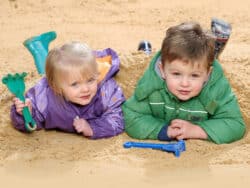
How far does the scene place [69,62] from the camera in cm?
276

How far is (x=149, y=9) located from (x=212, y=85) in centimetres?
238

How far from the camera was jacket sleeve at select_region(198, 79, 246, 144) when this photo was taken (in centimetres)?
282

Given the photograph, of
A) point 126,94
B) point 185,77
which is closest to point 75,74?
point 185,77

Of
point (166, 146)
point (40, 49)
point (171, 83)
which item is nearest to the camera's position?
point (166, 146)

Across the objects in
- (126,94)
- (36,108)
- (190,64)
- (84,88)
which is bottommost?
(126,94)

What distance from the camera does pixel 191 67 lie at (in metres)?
2.71

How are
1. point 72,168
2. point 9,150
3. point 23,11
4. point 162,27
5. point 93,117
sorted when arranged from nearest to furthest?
1. point 72,168
2. point 9,150
3. point 93,117
4. point 162,27
5. point 23,11

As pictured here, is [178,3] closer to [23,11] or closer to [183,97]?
[23,11]

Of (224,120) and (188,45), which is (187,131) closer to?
(224,120)

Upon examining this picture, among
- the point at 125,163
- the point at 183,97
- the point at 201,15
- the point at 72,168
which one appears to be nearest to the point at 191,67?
the point at 183,97

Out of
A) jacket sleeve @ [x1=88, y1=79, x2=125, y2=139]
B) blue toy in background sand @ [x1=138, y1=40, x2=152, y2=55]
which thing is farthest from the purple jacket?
blue toy in background sand @ [x1=138, y1=40, x2=152, y2=55]

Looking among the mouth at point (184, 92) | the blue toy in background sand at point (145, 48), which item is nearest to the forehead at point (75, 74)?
the mouth at point (184, 92)

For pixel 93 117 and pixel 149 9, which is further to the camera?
pixel 149 9

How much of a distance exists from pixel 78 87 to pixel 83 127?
0.63 feet
